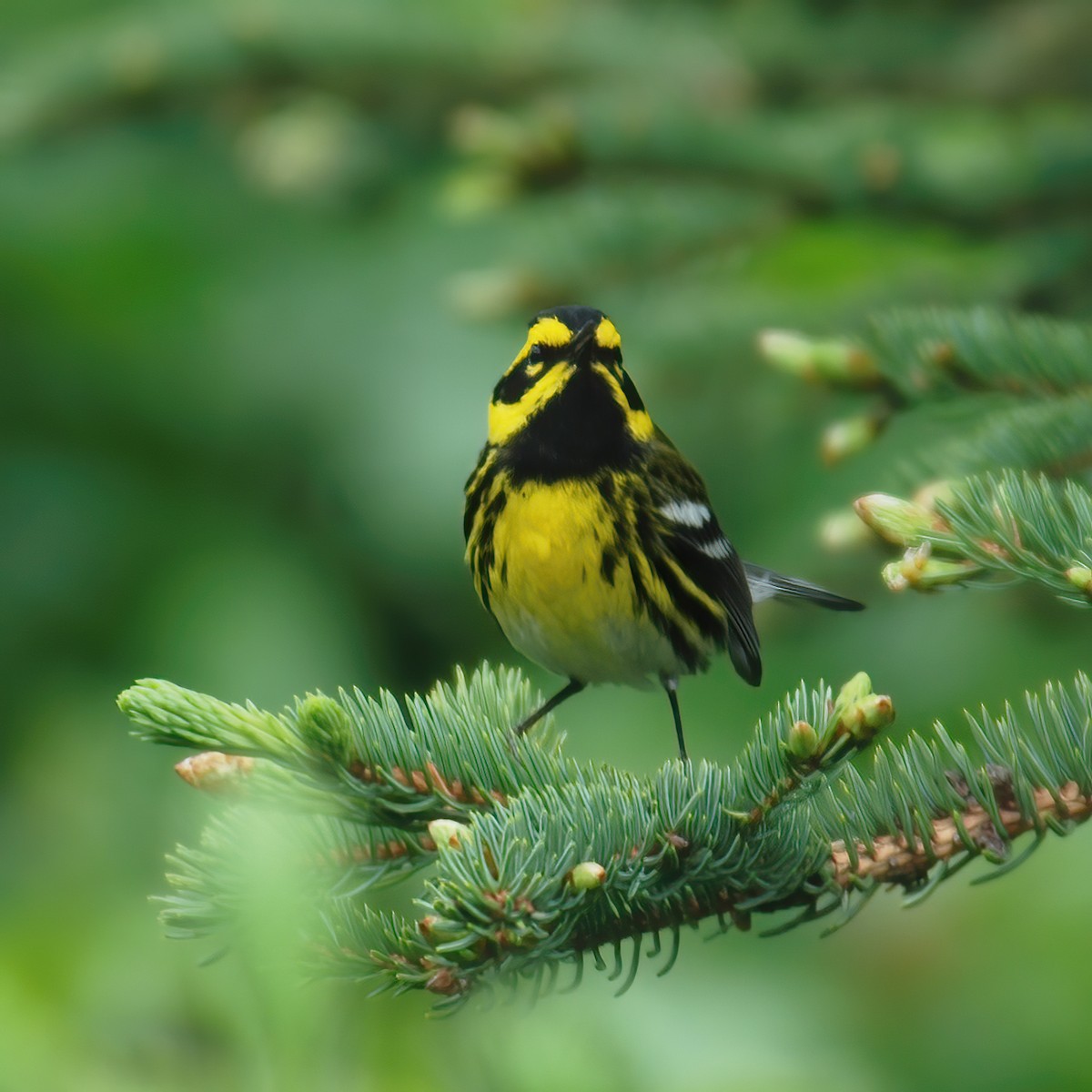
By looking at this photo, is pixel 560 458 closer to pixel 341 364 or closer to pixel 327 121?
pixel 327 121

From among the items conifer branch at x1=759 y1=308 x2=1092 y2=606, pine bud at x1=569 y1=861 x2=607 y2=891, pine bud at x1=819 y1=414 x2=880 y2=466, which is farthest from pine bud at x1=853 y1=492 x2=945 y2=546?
pine bud at x1=819 y1=414 x2=880 y2=466

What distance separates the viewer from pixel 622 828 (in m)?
1.14

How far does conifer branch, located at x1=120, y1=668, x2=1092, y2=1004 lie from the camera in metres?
1.04

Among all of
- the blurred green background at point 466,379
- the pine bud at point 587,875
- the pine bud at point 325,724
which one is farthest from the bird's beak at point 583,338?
the pine bud at point 587,875

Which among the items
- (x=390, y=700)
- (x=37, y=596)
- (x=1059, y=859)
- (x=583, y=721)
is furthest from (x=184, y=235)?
(x=390, y=700)

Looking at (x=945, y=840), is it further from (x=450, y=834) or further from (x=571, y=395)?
(x=571, y=395)

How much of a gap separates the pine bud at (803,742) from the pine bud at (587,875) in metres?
0.17

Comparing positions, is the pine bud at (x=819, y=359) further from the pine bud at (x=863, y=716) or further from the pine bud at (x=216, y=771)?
the pine bud at (x=216, y=771)

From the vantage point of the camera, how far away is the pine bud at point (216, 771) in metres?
1.09

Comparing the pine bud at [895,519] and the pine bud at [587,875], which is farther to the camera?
the pine bud at [895,519]

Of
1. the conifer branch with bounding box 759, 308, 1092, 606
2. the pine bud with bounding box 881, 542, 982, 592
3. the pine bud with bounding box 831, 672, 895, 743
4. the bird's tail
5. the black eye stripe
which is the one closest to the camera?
the pine bud with bounding box 831, 672, 895, 743

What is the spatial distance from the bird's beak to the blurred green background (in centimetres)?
11

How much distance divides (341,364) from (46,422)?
94 cm

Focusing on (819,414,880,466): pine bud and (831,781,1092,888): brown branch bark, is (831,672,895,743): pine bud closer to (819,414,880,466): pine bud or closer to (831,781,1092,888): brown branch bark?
(831,781,1092,888): brown branch bark
